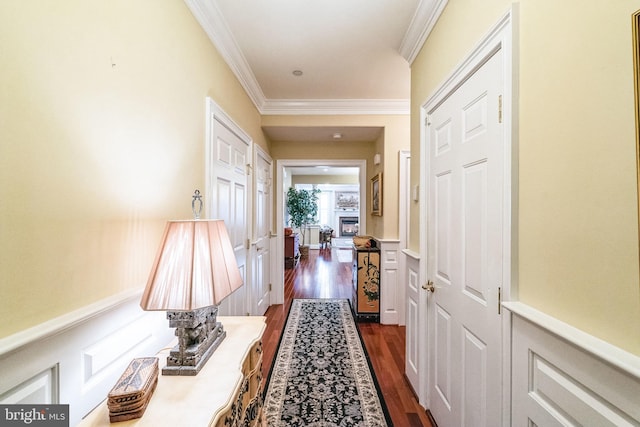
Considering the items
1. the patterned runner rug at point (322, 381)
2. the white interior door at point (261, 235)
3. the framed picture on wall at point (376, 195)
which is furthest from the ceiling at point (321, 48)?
the patterned runner rug at point (322, 381)

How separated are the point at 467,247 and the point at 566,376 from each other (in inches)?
24.6

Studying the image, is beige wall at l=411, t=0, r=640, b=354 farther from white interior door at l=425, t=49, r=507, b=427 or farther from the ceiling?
the ceiling

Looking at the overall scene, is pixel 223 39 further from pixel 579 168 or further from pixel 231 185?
pixel 579 168

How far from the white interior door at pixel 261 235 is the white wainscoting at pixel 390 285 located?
1.50 metres

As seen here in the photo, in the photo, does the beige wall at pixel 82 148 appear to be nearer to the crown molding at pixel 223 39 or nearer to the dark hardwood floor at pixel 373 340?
the crown molding at pixel 223 39

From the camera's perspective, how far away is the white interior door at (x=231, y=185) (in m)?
1.83

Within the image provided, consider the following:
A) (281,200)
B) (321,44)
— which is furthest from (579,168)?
(281,200)

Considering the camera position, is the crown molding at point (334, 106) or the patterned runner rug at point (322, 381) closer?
the patterned runner rug at point (322, 381)

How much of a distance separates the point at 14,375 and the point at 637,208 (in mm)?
1504

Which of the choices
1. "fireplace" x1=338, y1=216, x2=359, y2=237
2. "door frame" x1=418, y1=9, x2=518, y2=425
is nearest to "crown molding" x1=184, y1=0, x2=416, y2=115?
"door frame" x1=418, y1=9, x2=518, y2=425

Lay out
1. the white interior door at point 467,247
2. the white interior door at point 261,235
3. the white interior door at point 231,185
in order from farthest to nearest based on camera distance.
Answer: the white interior door at point 261,235, the white interior door at point 231,185, the white interior door at point 467,247

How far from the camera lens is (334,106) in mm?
3221

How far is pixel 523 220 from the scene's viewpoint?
0.94m

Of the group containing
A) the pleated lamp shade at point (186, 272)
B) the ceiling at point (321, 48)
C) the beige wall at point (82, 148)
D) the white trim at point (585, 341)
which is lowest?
the white trim at point (585, 341)
